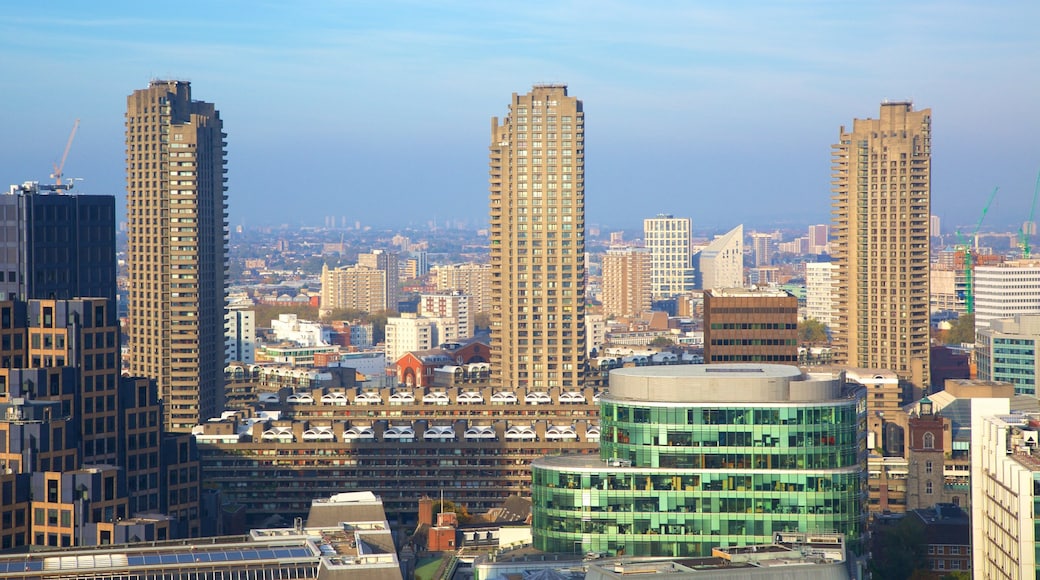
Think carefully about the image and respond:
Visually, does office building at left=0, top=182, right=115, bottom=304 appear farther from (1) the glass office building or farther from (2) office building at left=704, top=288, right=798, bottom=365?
(1) the glass office building

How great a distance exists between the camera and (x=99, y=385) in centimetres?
11150

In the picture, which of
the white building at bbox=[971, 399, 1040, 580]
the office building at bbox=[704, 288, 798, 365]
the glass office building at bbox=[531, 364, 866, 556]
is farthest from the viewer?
the office building at bbox=[704, 288, 798, 365]

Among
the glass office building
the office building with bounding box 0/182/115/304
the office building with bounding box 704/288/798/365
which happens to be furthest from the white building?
the office building with bounding box 0/182/115/304

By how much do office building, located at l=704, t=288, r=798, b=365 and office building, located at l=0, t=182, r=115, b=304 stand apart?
4293 centimetres

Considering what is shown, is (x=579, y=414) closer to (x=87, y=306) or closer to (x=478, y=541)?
(x=478, y=541)

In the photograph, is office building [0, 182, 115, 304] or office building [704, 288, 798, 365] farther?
office building [704, 288, 798, 365]

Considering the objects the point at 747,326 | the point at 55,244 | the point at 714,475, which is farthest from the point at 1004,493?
the point at 55,244

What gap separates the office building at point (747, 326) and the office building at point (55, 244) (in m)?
42.9

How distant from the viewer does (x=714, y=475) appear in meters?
93.4

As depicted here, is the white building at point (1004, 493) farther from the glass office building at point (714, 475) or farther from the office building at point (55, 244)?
the office building at point (55, 244)

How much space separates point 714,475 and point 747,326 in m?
47.3

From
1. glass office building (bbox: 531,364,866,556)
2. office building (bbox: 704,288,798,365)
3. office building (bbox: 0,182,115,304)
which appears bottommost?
glass office building (bbox: 531,364,866,556)

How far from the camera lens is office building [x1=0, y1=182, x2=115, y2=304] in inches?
5177

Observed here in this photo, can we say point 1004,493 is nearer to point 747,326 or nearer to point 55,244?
point 747,326
